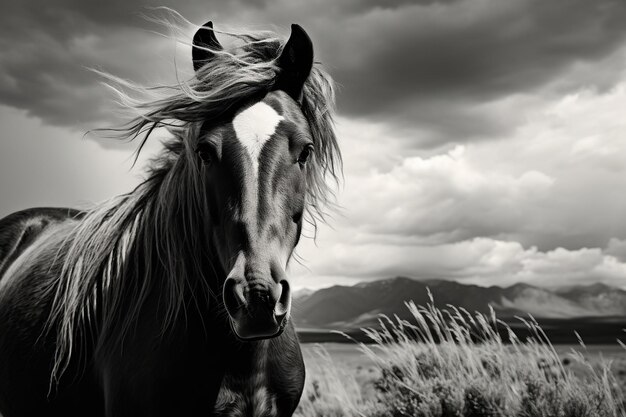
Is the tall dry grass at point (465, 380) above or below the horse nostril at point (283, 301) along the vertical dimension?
below

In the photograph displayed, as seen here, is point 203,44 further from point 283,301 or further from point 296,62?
point 283,301

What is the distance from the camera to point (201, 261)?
3.18 m

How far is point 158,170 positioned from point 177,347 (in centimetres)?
118

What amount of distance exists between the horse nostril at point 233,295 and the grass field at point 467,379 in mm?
4533

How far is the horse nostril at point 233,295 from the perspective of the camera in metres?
2.47

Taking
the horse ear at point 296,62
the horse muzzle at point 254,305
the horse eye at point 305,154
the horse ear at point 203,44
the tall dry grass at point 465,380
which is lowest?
the tall dry grass at point 465,380

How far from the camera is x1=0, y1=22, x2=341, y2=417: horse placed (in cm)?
279

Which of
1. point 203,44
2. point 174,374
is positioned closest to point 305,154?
point 203,44

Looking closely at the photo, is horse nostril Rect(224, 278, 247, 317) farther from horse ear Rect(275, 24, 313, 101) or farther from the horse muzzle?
horse ear Rect(275, 24, 313, 101)

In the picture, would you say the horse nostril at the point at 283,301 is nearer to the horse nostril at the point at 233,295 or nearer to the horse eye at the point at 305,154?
the horse nostril at the point at 233,295

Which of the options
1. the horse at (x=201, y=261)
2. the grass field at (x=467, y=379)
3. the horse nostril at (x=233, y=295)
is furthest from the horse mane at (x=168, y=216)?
the grass field at (x=467, y=379)

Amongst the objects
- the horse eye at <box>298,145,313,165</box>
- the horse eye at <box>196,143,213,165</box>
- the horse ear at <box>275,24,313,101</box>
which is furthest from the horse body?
the horse ear at <box>275,24,313,101</box>

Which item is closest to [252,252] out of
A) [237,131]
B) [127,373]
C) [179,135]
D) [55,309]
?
[237,131]

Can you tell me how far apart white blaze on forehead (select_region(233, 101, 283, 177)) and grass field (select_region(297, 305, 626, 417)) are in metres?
4.49
